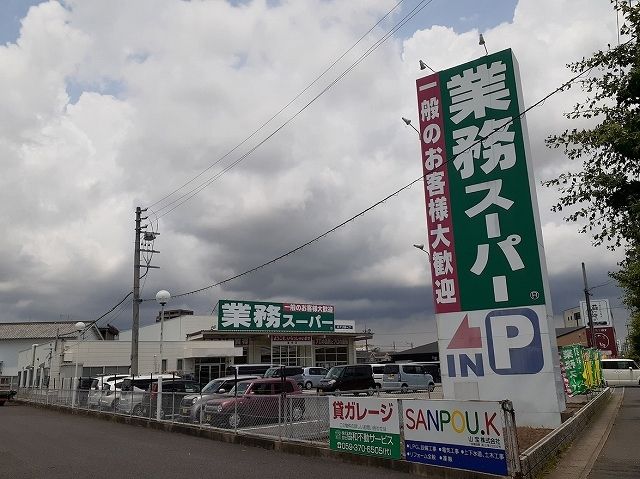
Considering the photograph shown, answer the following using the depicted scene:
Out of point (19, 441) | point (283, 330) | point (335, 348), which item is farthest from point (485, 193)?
point (335, 348)

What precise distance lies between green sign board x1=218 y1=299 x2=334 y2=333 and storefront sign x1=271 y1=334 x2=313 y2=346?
1227 millimetres

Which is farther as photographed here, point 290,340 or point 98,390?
point 290,340

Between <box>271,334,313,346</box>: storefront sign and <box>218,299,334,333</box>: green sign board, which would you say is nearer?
<box>218,299,334,333</box>: green sign board

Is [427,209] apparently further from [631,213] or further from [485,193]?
[631,213]

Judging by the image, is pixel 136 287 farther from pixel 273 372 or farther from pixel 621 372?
pixel 621 372

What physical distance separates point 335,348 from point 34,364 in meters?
24.5

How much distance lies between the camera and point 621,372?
38.8m

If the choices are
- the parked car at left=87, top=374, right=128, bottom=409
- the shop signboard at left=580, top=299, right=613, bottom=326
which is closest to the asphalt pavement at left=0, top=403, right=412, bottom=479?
the parked car at left=87, top=374, right=128, bottom=409

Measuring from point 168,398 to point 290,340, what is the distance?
27874 mm

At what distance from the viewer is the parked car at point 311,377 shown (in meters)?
33.6

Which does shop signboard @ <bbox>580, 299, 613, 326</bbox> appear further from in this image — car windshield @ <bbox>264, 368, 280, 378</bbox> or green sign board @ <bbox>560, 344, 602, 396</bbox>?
car windshield @ <bbox>264, 368, 280, 378</bbox>

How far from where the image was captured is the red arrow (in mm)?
13836

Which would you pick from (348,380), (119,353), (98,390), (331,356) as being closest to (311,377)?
(348,380)

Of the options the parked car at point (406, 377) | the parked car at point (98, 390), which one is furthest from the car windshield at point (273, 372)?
the parked car at point (98, 390)
